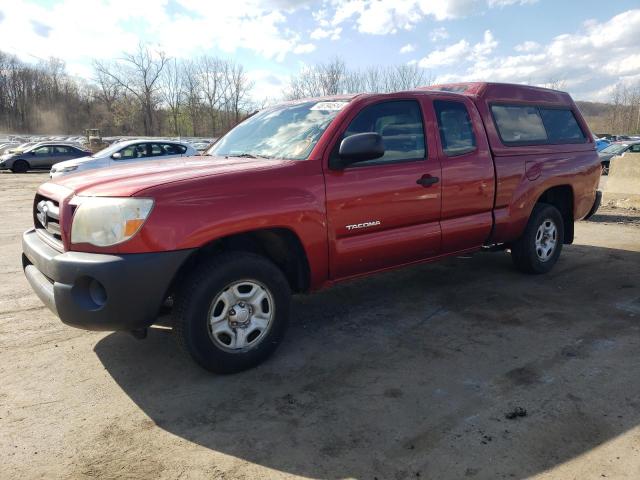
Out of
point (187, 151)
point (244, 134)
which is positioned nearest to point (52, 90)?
point (187, 151)

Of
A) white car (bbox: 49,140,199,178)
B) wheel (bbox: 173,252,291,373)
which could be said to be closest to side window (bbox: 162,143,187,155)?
white car (bbox: 49,140,199,178)

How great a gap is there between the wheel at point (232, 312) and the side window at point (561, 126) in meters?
3.78

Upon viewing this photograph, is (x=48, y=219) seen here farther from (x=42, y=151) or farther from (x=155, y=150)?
(x=42, y=151)

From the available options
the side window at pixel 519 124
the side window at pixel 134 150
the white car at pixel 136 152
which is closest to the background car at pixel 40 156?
the white car at pixel 136 152

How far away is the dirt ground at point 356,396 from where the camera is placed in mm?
2402

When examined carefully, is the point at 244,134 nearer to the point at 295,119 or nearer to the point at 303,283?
the point at 295,119

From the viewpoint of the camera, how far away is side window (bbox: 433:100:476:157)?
4.26 meters

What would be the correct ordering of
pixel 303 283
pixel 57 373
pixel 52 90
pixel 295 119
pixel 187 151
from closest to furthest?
pixel 57 373, pixel 303 283, pixel 295 119, pixel 187 151, pixel 52 90

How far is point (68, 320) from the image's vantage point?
2.89 meters

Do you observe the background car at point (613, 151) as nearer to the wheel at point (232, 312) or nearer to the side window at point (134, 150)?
the side window at point (134, 150)

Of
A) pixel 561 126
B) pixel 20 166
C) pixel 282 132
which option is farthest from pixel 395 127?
pixel 20 166

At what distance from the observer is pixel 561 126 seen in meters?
5.54

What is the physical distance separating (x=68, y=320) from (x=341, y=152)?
2.02 metres

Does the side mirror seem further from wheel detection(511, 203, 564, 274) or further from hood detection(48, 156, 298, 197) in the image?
wheel detection(511, 203, 564, 274)
